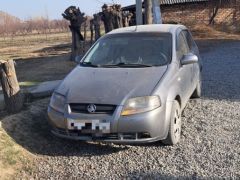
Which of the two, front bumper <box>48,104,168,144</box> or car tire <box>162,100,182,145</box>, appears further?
car tire <box>162,100,182,145</box>

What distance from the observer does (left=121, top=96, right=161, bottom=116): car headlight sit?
500 cm

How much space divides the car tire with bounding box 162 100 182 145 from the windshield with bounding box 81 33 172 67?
31.4 inches

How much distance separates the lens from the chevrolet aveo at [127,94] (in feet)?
16.5

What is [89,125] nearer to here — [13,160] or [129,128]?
[129,128]

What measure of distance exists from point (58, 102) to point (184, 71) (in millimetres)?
2164

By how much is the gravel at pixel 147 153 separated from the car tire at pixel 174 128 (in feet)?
0.30

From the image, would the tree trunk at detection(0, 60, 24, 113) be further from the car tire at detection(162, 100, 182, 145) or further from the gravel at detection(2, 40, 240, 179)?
the car tire at detection(162, 100, 182, 145)

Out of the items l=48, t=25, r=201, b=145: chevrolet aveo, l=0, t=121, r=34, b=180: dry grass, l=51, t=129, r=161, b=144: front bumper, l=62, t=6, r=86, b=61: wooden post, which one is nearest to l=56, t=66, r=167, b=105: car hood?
l=48, t=25, r=201, b=145: chevrolet aveo

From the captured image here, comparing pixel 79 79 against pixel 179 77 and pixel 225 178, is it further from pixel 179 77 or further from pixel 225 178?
pixel 225 178

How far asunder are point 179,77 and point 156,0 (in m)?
16.8

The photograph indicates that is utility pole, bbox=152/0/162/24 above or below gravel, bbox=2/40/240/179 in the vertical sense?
above

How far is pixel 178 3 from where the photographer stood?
87.9ft

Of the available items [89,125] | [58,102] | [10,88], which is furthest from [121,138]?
[10,88]

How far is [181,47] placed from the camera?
6.82 meters
